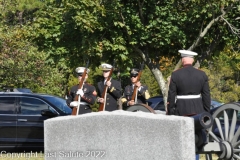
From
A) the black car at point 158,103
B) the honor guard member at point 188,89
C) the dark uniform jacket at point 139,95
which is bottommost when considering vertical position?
the black car at point 158,103

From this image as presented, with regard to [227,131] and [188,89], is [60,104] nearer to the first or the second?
[188,89]

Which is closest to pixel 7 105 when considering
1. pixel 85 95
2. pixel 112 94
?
pixel 85 95

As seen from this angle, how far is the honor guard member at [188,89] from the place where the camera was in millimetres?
9625

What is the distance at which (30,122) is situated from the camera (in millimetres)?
15078

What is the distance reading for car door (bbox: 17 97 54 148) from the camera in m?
15.0

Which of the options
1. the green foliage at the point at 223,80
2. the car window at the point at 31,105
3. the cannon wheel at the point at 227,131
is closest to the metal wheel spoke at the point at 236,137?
the cannon wheel at the point at 227,131

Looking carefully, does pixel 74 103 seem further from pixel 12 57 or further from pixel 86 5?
pixel 12 57

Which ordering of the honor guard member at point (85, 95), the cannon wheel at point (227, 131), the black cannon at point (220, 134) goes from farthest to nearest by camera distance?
the honor guard member at point (85, 95) → the cannon wheel at point (227, 131) → the black cannon at point (220, 134)

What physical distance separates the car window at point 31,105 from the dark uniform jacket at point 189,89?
595 centimetres

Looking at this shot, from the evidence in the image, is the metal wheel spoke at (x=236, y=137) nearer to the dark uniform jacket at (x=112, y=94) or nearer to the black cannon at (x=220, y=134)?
the black cannon at (x=220, y=134)

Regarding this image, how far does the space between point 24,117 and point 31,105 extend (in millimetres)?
336

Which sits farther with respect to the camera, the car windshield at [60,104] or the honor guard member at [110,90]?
the car windshield at [60,104]

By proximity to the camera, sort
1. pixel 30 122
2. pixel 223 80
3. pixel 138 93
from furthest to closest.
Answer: pixel 223 80, pixel 30 122, pixel 138 93

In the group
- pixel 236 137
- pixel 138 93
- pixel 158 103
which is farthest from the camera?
pixel 158 103
